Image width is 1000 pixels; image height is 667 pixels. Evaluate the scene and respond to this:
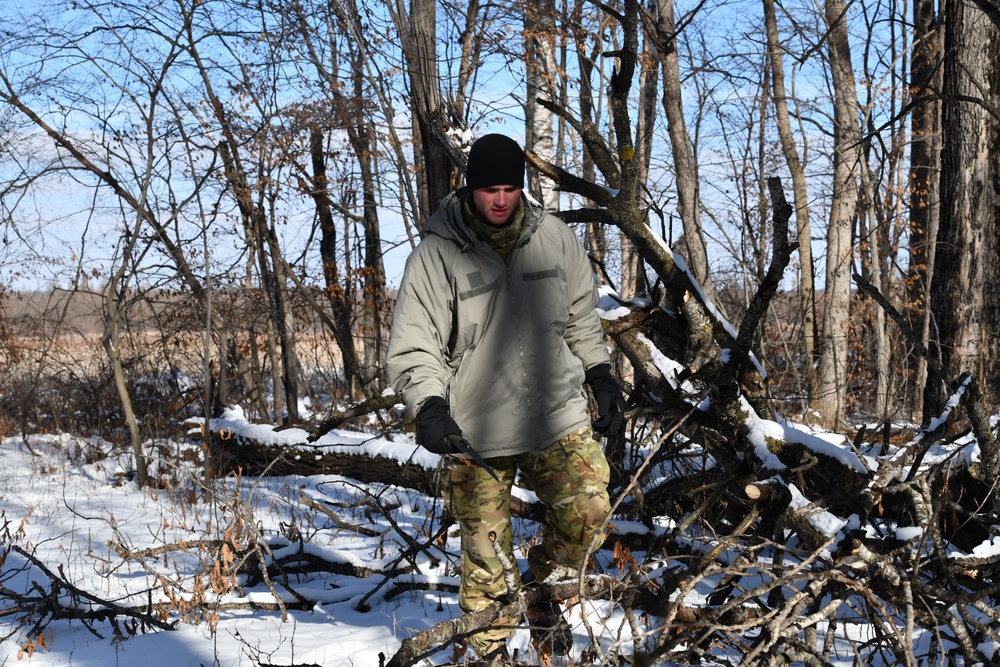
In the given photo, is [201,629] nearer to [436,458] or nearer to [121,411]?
[436,458]

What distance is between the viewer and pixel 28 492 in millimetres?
7531

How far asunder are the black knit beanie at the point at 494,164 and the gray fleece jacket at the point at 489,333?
0.19 metres

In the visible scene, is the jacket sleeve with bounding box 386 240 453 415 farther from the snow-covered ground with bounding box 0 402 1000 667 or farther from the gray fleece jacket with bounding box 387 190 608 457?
the snow-covered ground with bounding box 0 402 1000 667

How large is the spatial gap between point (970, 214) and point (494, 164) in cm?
422

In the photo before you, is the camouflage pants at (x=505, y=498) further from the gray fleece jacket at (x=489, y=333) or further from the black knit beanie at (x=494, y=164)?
the black knit beanie at (x=494, y=164)

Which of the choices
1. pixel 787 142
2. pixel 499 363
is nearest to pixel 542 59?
pixel 787 142

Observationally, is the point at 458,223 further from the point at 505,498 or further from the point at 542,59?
the point at 542,59

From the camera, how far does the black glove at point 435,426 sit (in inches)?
116

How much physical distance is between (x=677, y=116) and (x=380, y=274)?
558 cm

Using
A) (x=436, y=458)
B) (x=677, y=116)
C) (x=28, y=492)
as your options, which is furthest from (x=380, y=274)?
(x=436, y=458)

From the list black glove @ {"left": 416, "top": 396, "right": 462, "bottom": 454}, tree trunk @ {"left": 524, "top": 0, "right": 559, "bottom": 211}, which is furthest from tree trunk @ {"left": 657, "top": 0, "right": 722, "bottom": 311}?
black glove @ {"left": 416, "top": 396, "right": 462, "bottom": 454}

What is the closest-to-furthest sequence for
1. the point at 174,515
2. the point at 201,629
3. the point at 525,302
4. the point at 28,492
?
the point at 525,302, the point at 201,629, the point at 174,515, the point at 28,492

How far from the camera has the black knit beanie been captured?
310 centimetres

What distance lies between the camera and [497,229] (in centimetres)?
321
